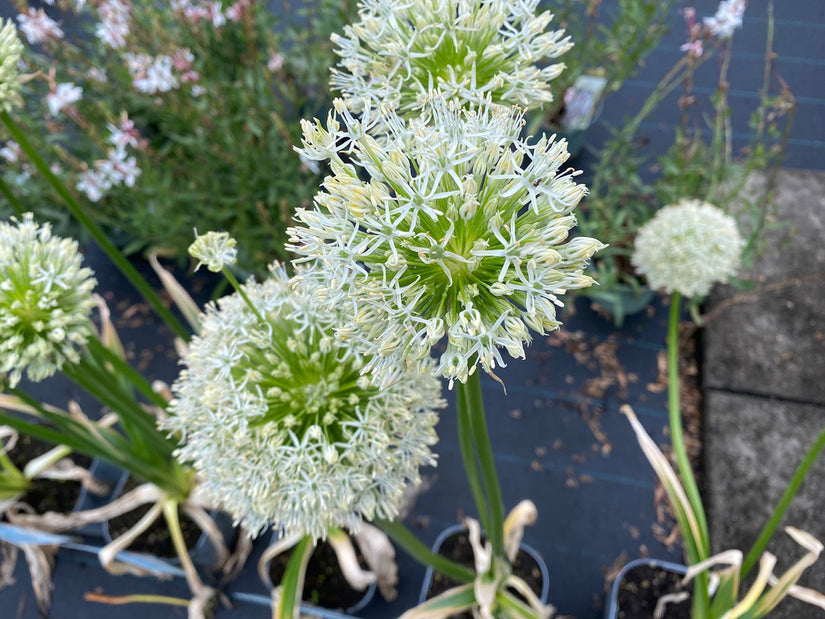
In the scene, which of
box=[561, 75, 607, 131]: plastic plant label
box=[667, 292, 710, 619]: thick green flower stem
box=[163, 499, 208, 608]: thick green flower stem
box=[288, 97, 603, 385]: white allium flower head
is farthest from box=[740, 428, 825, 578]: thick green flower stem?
box=[561, 75, 607, 131]: plastic plant label

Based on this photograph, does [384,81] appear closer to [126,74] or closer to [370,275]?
[370,275]

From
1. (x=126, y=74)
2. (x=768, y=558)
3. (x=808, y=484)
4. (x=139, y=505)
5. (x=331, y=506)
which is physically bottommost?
(x=808, y=484)

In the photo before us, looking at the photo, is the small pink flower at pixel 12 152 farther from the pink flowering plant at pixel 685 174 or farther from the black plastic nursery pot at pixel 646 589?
the black plastic nursery pot at pixel 646 589

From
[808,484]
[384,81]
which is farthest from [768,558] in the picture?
[384,81]

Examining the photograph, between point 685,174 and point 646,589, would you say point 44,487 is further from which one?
point 685,174

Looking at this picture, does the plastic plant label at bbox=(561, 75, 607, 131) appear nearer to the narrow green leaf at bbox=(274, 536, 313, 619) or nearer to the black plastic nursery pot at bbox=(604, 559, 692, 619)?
the black plastic nursery pot at bbox=(604, 559, 692, 619)

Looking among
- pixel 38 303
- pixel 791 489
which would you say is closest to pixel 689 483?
pixel 791 489
